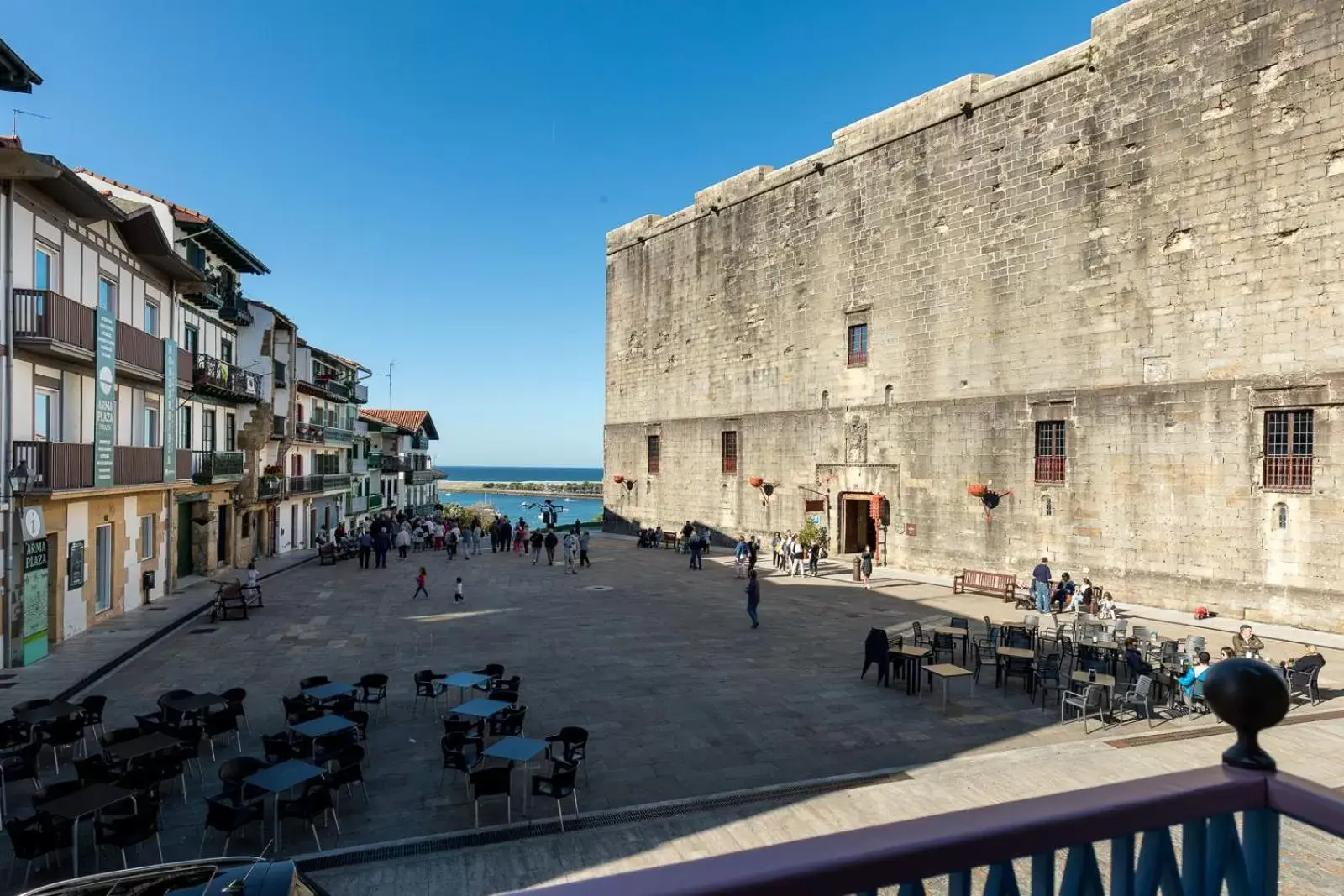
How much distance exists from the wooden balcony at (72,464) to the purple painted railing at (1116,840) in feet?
60.4

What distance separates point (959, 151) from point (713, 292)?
46.0 ft

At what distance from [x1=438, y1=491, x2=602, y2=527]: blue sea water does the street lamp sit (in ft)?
306

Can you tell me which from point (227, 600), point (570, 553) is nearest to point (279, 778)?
point (227, 600)

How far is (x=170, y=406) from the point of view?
71.3 feet

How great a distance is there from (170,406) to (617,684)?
632 inches

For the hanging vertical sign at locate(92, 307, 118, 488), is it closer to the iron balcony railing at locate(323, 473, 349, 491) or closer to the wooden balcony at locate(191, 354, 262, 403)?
the wooden balcony at locate(191, 354, 262, 403)

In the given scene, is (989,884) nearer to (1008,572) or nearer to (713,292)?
(1008,572)

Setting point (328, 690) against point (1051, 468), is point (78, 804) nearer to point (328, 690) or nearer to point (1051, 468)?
point (328, 690)

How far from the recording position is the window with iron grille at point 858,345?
29.8 metres

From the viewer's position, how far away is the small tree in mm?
30089

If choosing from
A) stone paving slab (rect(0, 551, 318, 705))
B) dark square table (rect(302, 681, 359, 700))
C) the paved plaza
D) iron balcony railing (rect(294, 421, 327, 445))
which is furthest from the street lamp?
iron balcony railing (rect(294, 421, 327, 445))

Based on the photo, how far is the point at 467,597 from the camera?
23203mm

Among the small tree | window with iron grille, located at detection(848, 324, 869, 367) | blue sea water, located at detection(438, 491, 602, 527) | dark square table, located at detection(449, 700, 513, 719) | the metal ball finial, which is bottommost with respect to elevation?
blue sea water, located at detection(438, 491, 602, 527)

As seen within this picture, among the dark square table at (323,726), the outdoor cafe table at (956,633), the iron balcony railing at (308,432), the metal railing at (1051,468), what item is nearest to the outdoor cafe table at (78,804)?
the dark square table at (323,726)
